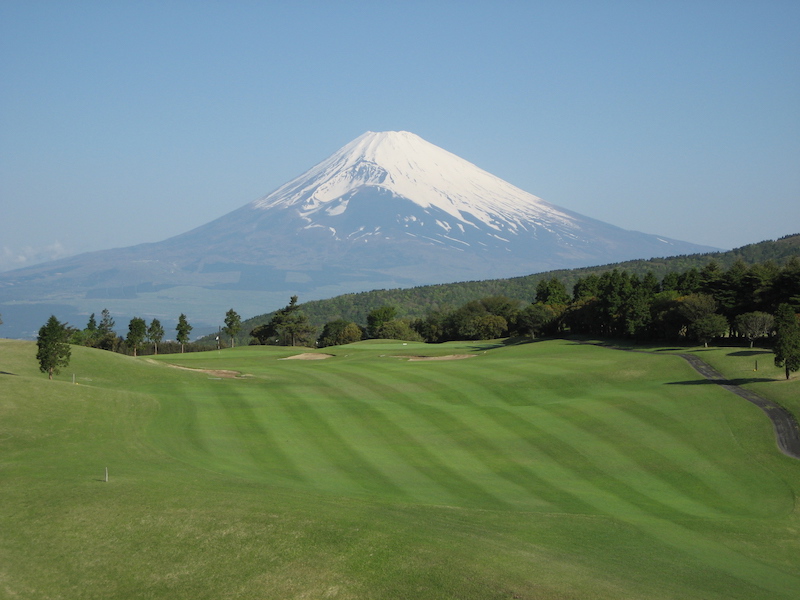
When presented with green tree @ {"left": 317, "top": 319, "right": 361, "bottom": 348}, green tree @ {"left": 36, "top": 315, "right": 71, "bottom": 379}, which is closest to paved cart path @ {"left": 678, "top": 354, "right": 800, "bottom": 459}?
green tree @ {"left": 36, "top": 315, "right": 71, "bottom": 379}

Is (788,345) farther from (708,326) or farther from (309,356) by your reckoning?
(309,356)

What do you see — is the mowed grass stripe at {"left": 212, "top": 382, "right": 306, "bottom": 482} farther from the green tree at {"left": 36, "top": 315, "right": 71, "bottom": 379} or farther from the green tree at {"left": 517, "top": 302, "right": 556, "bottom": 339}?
the green tree at {"left": 517, "top": 302, "right": 556, "bottom": 339}

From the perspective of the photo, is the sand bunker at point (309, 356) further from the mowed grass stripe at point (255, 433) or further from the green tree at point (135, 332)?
the mowed grass stripe at point (255, 433)

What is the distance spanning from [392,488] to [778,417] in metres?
21.2

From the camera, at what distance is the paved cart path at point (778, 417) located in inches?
1287

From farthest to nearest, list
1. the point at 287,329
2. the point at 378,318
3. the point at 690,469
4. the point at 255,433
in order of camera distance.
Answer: the point at 378,318, the point at 287,329, the point at 255,433, the point at 690,469

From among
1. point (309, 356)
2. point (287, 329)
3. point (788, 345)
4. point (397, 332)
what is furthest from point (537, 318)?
point (788, 345)

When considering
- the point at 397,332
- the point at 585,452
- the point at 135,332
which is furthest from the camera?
the point at 397,332

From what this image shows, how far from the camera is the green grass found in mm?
17016

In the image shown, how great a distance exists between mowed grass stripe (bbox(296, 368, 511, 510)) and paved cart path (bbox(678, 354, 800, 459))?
1417cm

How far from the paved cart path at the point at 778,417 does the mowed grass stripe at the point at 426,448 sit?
1417cm

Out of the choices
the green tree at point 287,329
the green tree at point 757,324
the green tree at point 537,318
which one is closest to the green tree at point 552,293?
the green tree at point 537,318

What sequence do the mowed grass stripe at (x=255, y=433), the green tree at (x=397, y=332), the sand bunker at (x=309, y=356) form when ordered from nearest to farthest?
the mowed grass stripe at (x=255, y=433)
the sand bunker at (x=309, y=356)
the green tree at (x=397, y=332)

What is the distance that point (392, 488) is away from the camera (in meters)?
27.5
